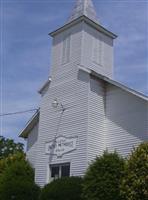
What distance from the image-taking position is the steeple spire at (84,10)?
23.3 m

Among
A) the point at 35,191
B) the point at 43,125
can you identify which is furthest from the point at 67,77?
the point at 35,191

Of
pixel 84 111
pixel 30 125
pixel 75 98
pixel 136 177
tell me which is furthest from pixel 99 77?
pixel 30 125

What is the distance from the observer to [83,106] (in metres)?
20.4

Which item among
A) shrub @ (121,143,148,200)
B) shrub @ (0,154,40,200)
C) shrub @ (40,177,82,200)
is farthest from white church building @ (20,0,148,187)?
shrub @ (121,143,148,200)

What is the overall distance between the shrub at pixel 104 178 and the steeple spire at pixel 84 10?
30.8ft

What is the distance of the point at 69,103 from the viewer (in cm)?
2138

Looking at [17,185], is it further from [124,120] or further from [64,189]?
[124,120]

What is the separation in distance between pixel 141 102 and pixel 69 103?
164 inches

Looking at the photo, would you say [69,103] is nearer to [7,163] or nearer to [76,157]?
[76,157]

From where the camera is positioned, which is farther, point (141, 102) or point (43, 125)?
point (43, 125)

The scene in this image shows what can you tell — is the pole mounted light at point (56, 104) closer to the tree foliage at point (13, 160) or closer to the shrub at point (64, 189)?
the shrub at point (64, 189)

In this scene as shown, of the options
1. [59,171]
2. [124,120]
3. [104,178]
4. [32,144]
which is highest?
[124,120]

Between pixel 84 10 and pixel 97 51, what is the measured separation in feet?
9.05

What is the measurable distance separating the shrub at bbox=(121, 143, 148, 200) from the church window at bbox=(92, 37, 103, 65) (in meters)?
7.39
